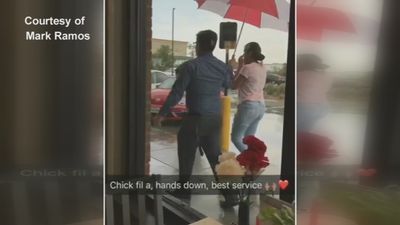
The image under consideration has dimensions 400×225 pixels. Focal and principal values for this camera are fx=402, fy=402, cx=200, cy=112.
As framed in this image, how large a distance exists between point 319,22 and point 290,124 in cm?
25

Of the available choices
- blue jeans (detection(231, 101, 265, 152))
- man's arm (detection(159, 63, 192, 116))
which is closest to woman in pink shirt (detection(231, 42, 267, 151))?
blue jeans (detection(231, 101, 265, 152))

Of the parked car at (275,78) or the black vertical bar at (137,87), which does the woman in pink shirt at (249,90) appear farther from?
the black vertical bar at (137,87)

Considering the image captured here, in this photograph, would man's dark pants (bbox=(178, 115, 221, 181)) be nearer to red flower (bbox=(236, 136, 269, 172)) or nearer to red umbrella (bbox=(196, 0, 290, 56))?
red flower (bbox=(236, 136, 269, 172))

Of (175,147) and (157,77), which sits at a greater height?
(157,77)

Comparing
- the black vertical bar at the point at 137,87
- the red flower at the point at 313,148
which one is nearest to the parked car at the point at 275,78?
the red flower at the point at 313,148

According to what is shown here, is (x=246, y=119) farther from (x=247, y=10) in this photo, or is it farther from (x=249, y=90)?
(x=247, y=10)

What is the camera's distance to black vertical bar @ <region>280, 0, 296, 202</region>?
936 millimetres

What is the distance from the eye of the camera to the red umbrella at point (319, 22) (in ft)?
3.09

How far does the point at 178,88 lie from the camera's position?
0.93 m

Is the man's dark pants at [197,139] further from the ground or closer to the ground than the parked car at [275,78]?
closer to the ground

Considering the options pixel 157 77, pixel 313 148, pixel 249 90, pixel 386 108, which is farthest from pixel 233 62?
pixel 386 108

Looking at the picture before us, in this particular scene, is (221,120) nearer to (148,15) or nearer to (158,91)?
(158,91)

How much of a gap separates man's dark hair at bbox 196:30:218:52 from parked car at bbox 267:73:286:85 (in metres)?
0.15

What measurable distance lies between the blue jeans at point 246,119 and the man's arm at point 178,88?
5.4 inches
